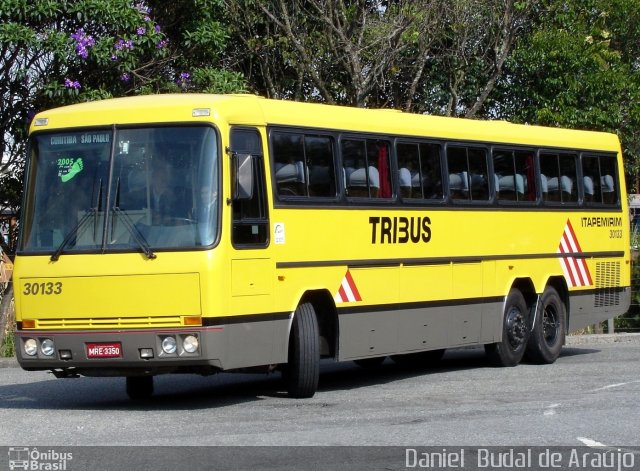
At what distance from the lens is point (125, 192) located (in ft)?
44.6

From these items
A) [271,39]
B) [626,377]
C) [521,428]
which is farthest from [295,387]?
[271,39]

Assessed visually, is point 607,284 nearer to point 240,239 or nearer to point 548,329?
point 548,329

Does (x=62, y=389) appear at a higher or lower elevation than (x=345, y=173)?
lower

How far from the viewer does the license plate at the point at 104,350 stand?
43.5ft

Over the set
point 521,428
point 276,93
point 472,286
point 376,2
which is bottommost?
point 521,428

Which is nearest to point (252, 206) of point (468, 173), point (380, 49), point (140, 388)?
point (140, 388)

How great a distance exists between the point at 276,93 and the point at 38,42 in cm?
730

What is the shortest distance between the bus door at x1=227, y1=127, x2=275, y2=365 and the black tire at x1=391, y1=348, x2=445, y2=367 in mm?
6076

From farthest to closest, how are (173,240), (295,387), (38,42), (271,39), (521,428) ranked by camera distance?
1. (271,39)
2. (38,42)
3. (295,387)
4. (173,240)
5. (521,428)

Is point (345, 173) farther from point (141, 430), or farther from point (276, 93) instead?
point (276, 93)

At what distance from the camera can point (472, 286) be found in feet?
57.8

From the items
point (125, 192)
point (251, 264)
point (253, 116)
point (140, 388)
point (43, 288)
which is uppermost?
point (253, 116)

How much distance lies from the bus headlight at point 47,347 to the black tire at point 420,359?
22.9 ft

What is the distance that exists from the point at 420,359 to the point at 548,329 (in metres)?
1.85
